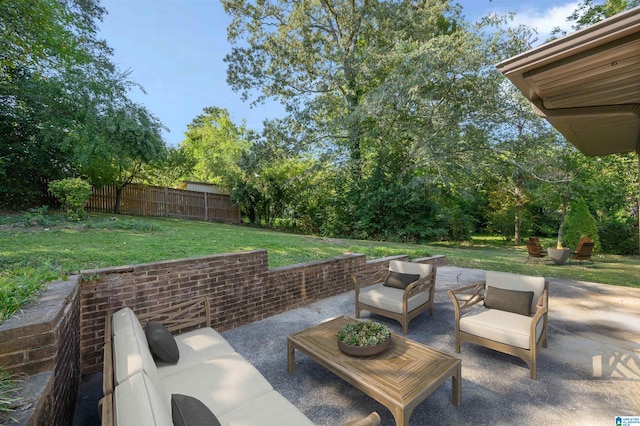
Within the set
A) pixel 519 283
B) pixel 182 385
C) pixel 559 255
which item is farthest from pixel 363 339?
pixel 559 255

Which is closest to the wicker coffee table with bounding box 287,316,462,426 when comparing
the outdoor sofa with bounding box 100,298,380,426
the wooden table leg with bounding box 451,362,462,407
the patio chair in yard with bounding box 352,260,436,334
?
the wooden table leg with bounding box 451,362,462,407

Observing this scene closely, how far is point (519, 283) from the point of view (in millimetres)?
3424

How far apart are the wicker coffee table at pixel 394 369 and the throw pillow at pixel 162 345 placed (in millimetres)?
1048

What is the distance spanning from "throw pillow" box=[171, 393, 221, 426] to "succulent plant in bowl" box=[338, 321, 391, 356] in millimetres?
1388

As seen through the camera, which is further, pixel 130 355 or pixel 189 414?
pixel 130 355

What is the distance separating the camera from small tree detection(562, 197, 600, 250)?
423 inches

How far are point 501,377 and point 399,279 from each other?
1.74 metres

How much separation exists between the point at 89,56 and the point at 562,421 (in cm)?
1323

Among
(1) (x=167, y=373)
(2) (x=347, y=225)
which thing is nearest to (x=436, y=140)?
(2) (x=347, y=225)

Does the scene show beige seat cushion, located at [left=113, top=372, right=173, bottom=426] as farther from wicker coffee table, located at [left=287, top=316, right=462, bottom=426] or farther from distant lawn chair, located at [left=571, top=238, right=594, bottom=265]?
distant lawn chair, located at [left=571, top=238, right=594, bottom=265]

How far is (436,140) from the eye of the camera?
10492mm

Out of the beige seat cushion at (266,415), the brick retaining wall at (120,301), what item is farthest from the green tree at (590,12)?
the beige seat cushion at (266,415)

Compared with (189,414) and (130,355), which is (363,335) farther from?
(130,355)

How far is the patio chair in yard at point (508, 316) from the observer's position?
2.73 meters
